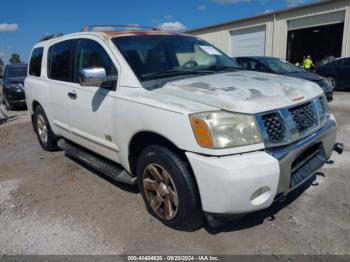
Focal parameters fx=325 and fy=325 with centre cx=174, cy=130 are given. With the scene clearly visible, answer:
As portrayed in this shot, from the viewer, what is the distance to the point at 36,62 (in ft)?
18.5

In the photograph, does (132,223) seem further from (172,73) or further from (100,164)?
(172,73)

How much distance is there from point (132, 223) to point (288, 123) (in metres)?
1.78

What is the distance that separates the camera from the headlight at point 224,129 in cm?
247

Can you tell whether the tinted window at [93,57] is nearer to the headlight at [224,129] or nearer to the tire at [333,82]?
the headlight at [224,129]

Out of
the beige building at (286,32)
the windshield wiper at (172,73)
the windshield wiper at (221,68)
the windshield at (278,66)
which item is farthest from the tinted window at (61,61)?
the beige building at (286,32)

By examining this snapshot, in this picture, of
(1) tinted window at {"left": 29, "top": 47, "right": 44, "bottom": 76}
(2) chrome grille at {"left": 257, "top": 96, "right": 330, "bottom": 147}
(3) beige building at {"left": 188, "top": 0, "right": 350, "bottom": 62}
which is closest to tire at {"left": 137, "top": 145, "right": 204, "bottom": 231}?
(2) chrome grille at {"left": 257, "top": 96, "right": 330, "bottom": 147}

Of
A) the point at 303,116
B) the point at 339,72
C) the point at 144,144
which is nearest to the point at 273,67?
the point at 339,72

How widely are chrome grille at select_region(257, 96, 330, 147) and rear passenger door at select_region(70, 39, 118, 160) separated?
1.57 metres

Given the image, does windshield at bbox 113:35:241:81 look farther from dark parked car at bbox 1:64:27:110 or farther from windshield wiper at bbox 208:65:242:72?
dark parked car at bbox 1:64:27:110

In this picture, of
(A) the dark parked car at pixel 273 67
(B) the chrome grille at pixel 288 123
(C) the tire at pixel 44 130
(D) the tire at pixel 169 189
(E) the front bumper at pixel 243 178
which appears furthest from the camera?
(A) the dark parked car at pixel 273 67

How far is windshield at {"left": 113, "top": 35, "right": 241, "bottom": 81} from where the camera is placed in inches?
137

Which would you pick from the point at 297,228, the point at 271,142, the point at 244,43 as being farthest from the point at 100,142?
the point at 244,43

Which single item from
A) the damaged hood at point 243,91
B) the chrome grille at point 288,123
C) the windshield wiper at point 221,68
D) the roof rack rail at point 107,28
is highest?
the roof rack rail at point 107,28

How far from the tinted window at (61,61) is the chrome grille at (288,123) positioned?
2784 mm
